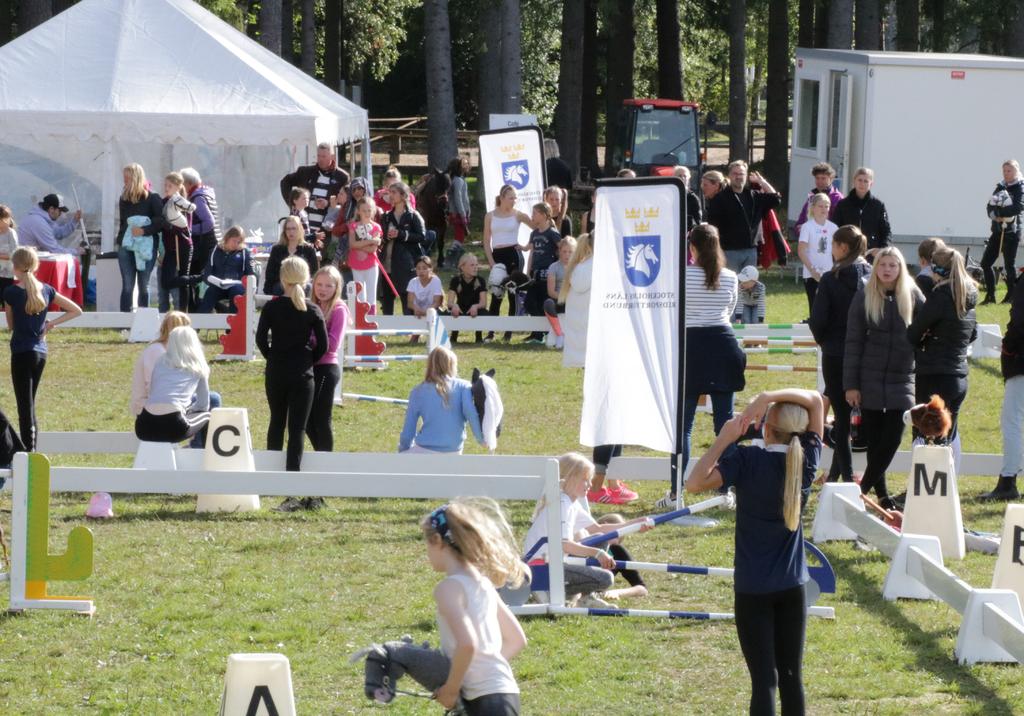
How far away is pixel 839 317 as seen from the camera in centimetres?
1102

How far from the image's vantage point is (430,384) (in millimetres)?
10414

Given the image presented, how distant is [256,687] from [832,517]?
5370mm

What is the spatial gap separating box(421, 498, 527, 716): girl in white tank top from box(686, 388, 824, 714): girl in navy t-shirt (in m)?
1.27

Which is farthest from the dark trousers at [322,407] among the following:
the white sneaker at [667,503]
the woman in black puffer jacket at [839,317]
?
the woman in black puffer jacket at [839,317]

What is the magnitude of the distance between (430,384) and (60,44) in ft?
43.7

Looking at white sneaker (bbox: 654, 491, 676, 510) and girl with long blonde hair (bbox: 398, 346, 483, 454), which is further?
white sneaker (bbox: 654, 491, 676, 510)

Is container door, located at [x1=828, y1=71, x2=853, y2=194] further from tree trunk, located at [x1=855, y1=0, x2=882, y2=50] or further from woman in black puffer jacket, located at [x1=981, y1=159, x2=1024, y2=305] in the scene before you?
tree trunk, located at [x1=855, y1=0, x2=882, y2=50]

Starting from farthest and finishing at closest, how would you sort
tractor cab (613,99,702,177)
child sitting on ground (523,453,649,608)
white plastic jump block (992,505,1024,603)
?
tractor cab (613,99,702,177) → child sitting on ground (523,453,649,608) → white plastic jump block (992,505,1024,603)

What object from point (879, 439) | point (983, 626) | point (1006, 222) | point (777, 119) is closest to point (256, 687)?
point (983, 626)

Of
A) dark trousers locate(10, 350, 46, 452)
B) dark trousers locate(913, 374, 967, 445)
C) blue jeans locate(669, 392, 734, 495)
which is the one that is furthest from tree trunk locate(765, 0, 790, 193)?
dark trousers locate(10, 350, 46, 452)

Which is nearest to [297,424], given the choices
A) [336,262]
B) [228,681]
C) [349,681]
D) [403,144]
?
[349,681]

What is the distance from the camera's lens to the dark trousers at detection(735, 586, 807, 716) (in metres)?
6.15

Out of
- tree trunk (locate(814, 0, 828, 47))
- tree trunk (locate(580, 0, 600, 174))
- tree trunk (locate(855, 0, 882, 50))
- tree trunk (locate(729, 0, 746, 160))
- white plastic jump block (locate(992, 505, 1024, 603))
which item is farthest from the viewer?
tree trunk (locate(580, 0, 600, 174))

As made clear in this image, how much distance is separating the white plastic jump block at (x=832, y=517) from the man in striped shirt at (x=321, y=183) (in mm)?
11461
